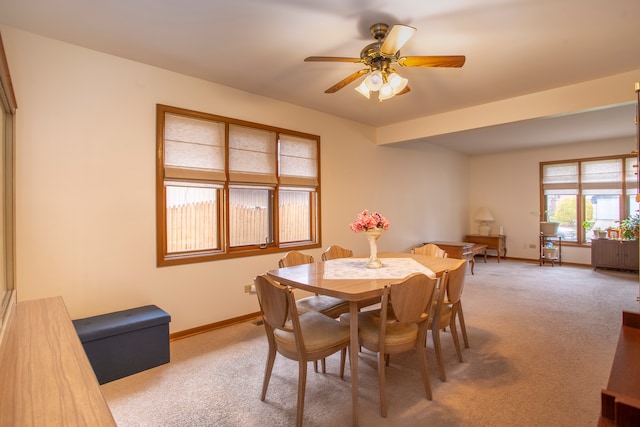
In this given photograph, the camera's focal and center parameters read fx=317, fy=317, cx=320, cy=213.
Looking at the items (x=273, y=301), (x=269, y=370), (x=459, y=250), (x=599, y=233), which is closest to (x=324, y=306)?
(x=269, y=370)

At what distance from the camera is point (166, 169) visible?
3.00 m

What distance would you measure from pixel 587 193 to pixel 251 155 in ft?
23.3

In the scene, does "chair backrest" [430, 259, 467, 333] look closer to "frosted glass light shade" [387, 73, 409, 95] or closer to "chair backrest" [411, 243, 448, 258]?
"chair backrest" [411, 243, 448, 258]

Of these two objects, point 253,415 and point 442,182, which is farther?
point 442,182

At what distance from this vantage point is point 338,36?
2.42 m

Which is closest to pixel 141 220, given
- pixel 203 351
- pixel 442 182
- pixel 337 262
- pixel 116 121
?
pixel 116 121

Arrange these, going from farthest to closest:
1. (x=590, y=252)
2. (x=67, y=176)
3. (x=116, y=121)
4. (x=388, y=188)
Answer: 1. (x=590, y=252)
2. (x=388, y=188)
3. (x=116, y=121)
4. (x=67, y=176)

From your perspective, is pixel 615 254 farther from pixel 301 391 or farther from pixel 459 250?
pixel 301 391

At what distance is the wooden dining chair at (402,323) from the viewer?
1892mm

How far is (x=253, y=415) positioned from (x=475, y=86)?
3.66 meters

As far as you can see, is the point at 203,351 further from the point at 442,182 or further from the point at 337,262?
the point at 442,182

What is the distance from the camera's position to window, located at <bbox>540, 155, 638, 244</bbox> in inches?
244

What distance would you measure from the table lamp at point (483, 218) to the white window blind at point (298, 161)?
5.21m

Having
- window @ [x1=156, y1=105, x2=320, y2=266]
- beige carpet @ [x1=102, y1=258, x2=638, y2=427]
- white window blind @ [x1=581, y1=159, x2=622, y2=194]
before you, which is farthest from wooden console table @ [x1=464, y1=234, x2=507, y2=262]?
window @ [x1=156, y1=105, x2=320, y2=266]
